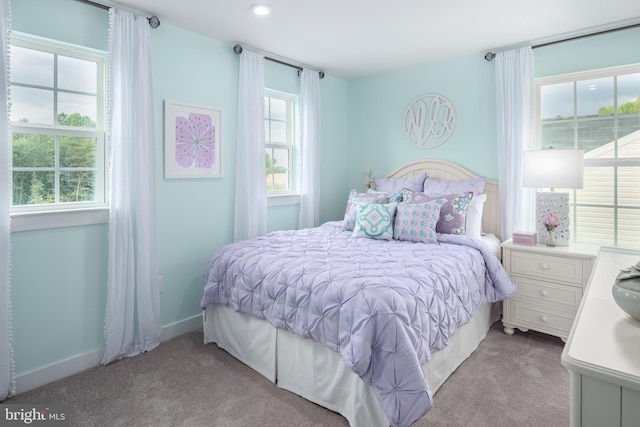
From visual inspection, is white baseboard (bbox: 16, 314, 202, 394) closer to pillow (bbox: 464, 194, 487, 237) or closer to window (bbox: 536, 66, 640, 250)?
pillow (bbox: 464, 194, 487, 237)

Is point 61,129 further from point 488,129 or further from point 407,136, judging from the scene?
point 488,129

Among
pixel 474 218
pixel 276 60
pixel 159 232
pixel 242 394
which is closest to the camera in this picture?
pixel 242 394

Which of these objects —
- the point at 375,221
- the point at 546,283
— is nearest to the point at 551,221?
the point at 546,283

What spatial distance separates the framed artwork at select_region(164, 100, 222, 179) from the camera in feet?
10.2

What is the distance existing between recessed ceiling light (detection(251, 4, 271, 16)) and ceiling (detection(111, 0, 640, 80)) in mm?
40

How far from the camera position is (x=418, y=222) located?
3.10 meters

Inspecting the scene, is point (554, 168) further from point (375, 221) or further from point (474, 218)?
point (375, 221)

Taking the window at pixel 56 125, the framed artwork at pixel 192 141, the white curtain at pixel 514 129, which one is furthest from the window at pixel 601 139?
the window at pixel 56 125

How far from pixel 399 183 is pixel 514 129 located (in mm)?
1171

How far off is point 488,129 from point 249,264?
8.69 ft

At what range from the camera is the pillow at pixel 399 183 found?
13.0ft

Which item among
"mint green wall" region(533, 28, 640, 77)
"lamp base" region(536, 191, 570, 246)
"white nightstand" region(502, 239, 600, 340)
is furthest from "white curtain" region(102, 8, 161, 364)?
"mint green wall" region(533, 28, 640, 77)

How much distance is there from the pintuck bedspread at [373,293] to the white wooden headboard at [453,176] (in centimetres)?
86

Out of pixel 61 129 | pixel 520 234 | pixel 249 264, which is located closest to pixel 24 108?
pixel 61 129
